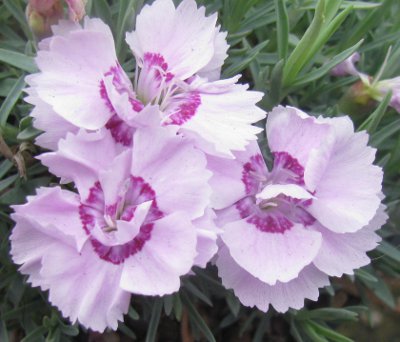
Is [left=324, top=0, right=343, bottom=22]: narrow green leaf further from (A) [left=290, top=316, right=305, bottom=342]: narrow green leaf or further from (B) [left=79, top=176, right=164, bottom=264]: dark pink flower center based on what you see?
(A) [left=290, top=316, right=305, bottom=342]: narrow green leaf

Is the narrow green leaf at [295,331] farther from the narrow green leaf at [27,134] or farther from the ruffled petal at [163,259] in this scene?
the narrow green leaf at [27,134]

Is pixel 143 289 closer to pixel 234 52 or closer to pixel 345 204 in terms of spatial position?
pixel 345 204

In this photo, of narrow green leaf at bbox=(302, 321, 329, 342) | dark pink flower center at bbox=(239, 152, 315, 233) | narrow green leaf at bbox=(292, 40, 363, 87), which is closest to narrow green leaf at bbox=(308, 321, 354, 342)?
narrow green leaf at bbox=(302, 321, 329, 342)

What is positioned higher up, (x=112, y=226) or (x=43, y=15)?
(x=43, y=15)

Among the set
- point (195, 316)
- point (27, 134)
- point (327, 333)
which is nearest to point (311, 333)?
point (327, 333)

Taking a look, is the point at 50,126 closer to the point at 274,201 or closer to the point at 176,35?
the point at 176,35

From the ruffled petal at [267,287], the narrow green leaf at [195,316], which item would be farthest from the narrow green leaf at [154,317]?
the ruffled petal at [267,287]
